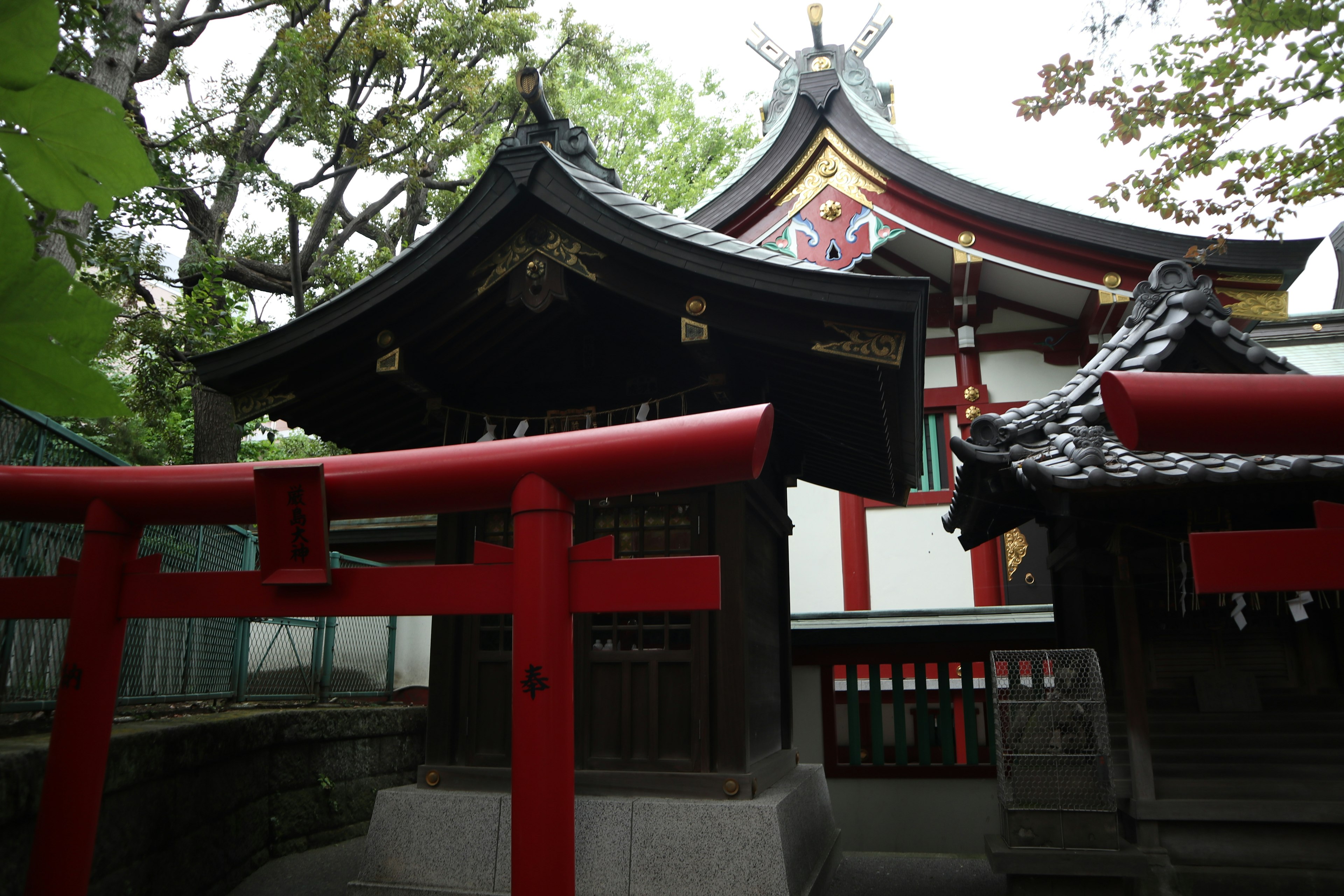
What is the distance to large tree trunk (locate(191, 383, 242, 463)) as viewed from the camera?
11266 mm

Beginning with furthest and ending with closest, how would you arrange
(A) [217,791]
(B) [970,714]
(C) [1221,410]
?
(B) [970,714] < (A) [217,791] < (C) [1221,410]

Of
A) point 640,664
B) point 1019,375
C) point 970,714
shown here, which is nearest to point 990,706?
point 970,714

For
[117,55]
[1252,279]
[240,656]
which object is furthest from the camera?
[117,55]

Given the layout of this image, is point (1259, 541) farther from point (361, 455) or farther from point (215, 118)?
point (215, 118)

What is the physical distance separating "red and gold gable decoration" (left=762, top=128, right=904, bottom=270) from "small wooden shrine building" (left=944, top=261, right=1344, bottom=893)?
184 inches

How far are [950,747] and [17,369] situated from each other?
9358 millimetres

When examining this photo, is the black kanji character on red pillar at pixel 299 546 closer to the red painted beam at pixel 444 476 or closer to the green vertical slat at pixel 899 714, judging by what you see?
the red painted beam at pixel 444 476

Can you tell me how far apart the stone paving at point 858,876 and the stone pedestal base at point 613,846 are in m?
0.83

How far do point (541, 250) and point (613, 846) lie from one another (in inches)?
145

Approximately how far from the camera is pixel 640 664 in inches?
225

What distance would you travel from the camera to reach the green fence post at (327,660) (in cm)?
942

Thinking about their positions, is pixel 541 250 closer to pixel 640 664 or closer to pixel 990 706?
pixel 640 664

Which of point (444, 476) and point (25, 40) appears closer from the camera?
point (25, 40)

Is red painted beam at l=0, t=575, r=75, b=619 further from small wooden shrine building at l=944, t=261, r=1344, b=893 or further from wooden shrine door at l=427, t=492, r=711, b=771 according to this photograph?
small wooden shrine building at l=944, t=261, r=1344, b=893
